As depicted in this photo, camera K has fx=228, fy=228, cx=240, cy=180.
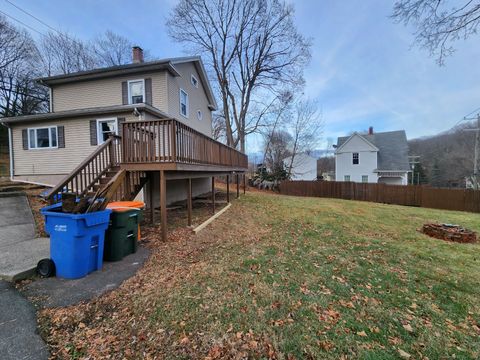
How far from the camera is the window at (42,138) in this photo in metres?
10.8

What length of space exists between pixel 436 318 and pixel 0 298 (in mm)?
5915

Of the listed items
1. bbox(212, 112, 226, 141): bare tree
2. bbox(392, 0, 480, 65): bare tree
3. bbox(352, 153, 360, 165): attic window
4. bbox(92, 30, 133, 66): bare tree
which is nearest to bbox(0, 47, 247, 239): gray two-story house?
bbox(392, 0, 480, 65): bare tree

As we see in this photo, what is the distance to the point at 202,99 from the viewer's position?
16.2m

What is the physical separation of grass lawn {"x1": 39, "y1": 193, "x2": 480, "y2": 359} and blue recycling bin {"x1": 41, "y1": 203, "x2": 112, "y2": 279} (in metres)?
0.85

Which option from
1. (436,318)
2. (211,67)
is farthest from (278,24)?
(436,318)

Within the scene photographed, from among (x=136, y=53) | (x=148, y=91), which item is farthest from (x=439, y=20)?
(x=136, y=53)

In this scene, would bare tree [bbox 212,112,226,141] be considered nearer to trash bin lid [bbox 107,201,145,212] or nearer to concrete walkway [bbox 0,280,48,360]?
trash bin lid [bbox 107,201,145,212]

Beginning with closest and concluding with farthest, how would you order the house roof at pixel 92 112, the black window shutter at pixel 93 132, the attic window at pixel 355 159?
the house roof at pixel 92 112, the black window shutter at pixel 93 132, the attic window at pixel 355 159

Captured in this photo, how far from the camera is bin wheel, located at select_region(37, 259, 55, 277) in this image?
371 cm

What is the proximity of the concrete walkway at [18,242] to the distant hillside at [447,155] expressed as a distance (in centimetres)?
5089

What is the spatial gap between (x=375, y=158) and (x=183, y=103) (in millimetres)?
23639

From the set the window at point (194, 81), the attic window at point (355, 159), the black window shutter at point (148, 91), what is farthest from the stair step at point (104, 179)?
the attic window at point (355, 159)

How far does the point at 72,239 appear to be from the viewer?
357cm

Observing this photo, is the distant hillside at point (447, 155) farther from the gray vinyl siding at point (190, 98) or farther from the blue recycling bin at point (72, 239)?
the blue recycling bin at point (72, 239)
